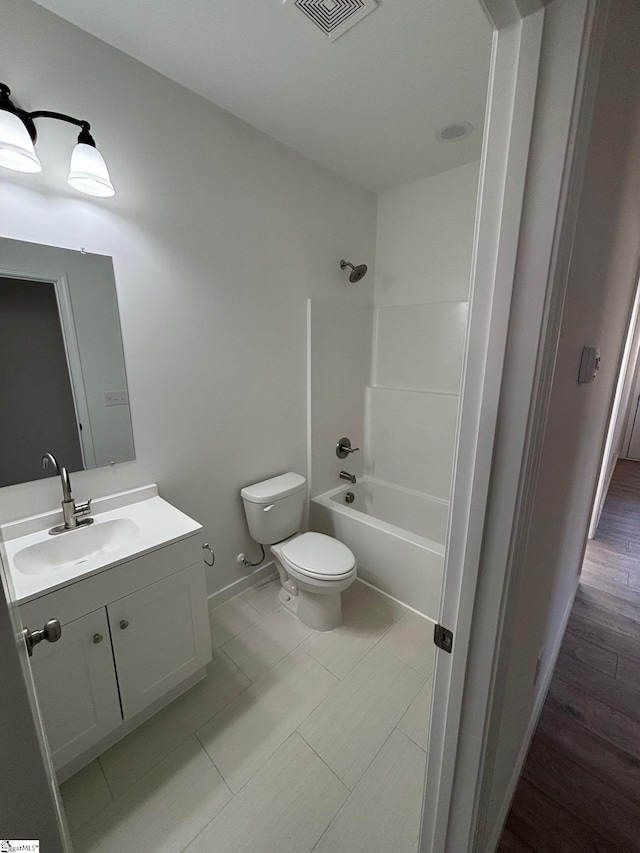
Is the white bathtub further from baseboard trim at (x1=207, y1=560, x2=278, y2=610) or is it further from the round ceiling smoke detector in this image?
the round ceiling smoke detector

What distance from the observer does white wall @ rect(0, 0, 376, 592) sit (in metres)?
1.24

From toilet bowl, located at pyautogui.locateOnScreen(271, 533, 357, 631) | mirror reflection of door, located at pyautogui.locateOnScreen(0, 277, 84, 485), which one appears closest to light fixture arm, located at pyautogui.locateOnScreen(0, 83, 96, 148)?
mirror reflection of door, located at pyautogui.locateOnScreen(0, 277, 84, 485)

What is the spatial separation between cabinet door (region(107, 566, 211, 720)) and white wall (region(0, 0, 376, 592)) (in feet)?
1.66

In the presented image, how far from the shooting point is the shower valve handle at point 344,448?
8.44 feet

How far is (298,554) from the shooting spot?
186 cm

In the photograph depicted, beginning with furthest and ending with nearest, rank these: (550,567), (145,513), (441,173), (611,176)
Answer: (441,173)
(145,513)
(550,567)
(611,176)

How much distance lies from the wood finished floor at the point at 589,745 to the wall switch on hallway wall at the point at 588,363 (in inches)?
55.7

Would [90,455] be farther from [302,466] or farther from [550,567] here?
[550,567]

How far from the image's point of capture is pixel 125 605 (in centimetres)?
123

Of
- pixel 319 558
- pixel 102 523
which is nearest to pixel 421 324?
pixel 319 558

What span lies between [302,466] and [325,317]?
1005 mm

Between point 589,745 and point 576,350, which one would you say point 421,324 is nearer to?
point 576,350

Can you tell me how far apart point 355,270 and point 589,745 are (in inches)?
102

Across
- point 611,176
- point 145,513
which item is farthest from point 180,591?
point 611,176
